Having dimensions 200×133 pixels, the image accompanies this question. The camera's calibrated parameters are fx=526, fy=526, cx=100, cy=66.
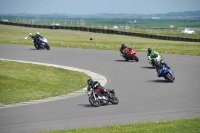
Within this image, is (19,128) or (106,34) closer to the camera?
(19,128)

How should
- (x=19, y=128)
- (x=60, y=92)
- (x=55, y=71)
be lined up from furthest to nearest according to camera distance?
(x=55, y=71) < (x=60, y=92) < (x=19, y=128)

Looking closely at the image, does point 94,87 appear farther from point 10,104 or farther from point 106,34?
point 106,34

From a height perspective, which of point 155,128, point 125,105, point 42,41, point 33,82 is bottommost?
point 33,82

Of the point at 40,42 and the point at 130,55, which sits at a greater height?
the point at 130,55

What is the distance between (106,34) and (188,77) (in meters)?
50.4

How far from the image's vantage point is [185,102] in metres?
21.5

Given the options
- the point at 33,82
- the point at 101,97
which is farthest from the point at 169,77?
the point at 101,97

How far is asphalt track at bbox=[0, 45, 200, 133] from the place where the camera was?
17859 mm

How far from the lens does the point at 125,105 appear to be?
21.1m

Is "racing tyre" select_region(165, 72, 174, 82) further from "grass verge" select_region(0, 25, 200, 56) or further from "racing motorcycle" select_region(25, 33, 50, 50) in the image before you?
"racing motorcycle" select_region(25, 33, 50, 50)

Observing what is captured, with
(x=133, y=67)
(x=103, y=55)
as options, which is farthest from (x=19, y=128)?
(x=103, y=55)

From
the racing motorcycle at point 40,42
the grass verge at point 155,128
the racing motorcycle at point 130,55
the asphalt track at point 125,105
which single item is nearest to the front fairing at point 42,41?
the racing motorcycle at point 40,42

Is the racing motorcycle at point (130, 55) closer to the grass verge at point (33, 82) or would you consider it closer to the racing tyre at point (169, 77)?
the grass verge at point (33, 82)

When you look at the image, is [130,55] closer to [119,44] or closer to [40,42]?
[40,42]
